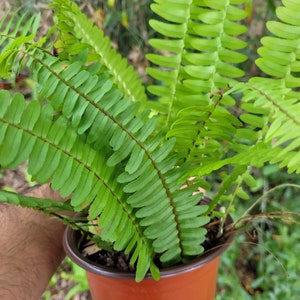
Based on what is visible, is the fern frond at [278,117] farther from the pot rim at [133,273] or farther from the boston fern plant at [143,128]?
the pot rim at [133,273]

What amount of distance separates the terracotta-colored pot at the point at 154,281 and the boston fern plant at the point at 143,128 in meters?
0.03

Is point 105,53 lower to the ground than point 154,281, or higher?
higher

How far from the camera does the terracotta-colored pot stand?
2.40 feet

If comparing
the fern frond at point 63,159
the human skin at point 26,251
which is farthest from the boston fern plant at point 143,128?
the human skin at point 26,251

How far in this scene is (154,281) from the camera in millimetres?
748

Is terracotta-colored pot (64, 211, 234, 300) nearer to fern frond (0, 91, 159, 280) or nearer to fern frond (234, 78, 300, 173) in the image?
fern frond (0, 91, 159, 280)

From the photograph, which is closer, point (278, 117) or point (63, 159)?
point (278, 117)

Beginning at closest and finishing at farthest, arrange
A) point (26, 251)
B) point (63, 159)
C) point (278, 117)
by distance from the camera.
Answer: point (278, 117) < point (63, 159) < point (26, 251)

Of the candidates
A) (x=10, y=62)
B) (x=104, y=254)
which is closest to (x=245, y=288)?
(x=104, y=254)

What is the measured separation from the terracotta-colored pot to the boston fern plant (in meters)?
0.03

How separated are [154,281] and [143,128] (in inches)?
10.5

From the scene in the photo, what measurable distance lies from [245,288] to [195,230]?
3.90 ft

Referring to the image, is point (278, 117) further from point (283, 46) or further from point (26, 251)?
point (26, 251)

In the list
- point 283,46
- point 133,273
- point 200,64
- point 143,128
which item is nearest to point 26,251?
point 133,273
